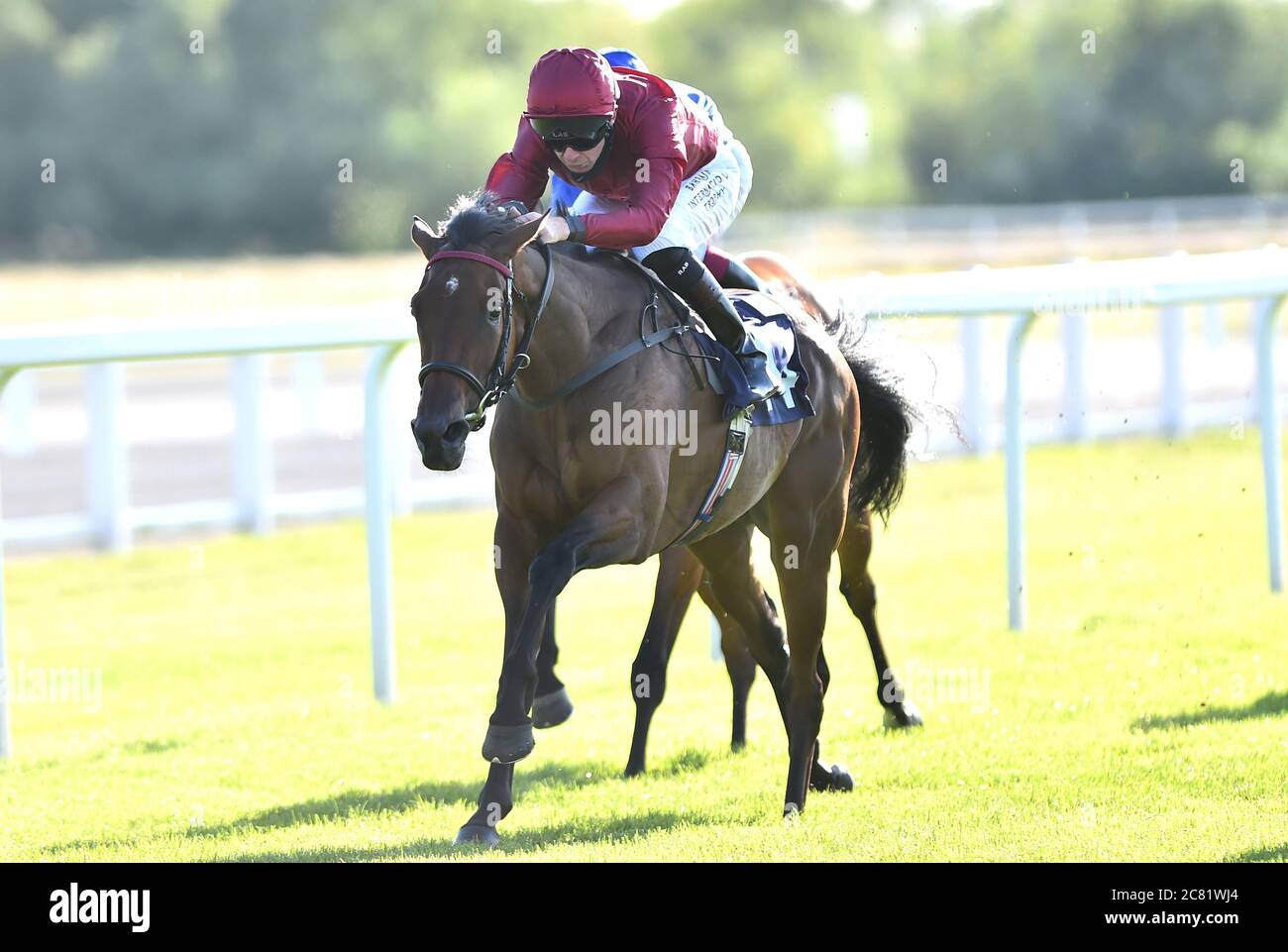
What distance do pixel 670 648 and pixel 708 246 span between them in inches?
50.7

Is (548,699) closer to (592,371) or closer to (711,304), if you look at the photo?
(592,371)

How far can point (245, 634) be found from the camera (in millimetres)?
8820

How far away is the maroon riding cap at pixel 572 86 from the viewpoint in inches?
188

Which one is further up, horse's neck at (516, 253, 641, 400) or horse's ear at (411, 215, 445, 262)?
horse's ear at (411, 215, 445, 262)

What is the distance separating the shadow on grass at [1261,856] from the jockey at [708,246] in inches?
89.0

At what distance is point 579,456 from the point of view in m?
4.75

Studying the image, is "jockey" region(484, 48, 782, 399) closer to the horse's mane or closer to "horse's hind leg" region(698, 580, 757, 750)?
the horse's mane

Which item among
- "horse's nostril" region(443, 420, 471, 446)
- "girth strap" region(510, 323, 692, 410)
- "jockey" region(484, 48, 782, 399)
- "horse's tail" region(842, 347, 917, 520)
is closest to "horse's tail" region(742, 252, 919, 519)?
"horse's tail" region(842, 347, 917, 520)

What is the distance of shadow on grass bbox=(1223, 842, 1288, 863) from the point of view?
4367 mm

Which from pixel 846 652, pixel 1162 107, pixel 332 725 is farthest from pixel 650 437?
pixel 1162 107

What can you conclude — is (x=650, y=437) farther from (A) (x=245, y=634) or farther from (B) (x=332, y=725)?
(A) (x=245, y=634)

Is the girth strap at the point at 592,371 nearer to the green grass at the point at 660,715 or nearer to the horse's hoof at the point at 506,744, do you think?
the horse's hoof at the point at 506,744

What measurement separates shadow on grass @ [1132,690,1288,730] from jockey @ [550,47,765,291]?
73.6 inches

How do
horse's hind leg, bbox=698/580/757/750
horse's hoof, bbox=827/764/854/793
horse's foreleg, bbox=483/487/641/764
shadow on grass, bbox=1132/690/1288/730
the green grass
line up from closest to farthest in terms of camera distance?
horse's foreleg, bbox=483/487/641/764, the green grass, horse's hoof, bbox=827/764/854/793, shadow on grass, bbox=1132/690/1288/730, horse's hind leg, bbox=698/580/757/750
